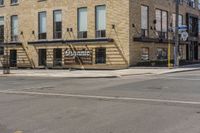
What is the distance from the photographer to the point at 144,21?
136 ft

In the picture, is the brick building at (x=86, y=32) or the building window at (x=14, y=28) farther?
the building window at (x=14, y=28)

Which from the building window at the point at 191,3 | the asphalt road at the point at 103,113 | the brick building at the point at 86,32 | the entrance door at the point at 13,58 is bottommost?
the asphalt road at the point at 103,113

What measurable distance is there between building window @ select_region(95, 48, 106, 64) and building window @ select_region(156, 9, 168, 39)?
22.6ft

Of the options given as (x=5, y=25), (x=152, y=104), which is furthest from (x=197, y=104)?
(x=5, y=25)

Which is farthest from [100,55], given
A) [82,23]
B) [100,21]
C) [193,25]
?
[193,25]

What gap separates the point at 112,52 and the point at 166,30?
8954 millimetres

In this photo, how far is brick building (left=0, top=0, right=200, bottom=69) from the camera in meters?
39.1

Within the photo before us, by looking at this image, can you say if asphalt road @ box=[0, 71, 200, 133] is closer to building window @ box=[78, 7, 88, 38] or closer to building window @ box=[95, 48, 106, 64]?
building window @ box=[95, 48, 106, 64]

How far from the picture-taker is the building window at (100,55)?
40.2 meters

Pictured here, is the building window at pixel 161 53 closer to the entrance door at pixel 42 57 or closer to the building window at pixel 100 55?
the building window at pixel 100 55

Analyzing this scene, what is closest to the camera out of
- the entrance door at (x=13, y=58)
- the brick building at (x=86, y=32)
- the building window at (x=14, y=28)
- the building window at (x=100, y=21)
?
the brick building at (x=86, y=32)

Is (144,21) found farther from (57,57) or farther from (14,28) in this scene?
(14,28)

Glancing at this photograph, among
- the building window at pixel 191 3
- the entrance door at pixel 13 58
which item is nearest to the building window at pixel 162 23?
the building window at pixel 191 3

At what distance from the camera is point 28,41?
4650 cm
